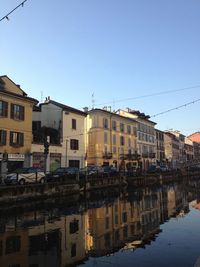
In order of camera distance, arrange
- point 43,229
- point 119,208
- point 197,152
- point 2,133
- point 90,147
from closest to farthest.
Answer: point 43,229 → point 119,208 → point 2,133 → point 90,147 → point 197,152

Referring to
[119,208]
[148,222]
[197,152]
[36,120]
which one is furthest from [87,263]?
[197,152]

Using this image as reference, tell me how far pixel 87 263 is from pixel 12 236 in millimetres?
6822

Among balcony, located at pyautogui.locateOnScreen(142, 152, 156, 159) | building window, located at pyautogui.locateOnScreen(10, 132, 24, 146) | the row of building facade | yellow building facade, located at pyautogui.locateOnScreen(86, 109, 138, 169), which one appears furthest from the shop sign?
balcony, located at pyautogui.locateOnScreen(142, 152, 156, 159)

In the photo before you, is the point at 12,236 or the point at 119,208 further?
the point at 119,208

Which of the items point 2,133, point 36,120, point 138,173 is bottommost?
point 138,173

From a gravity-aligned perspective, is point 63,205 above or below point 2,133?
below

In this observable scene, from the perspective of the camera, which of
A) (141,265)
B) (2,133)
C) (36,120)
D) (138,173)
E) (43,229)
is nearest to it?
(141,265)

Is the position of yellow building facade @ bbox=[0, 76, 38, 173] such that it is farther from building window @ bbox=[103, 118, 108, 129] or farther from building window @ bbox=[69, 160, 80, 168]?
building window @ bbox=[103, 118, 108, 129]

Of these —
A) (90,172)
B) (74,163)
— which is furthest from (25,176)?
(74,163)

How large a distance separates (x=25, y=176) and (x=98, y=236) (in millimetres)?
17569

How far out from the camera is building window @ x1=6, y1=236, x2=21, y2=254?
17.3m

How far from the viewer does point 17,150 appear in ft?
152

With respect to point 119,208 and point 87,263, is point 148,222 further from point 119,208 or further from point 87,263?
point 87,263

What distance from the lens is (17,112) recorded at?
4712 centimetres
